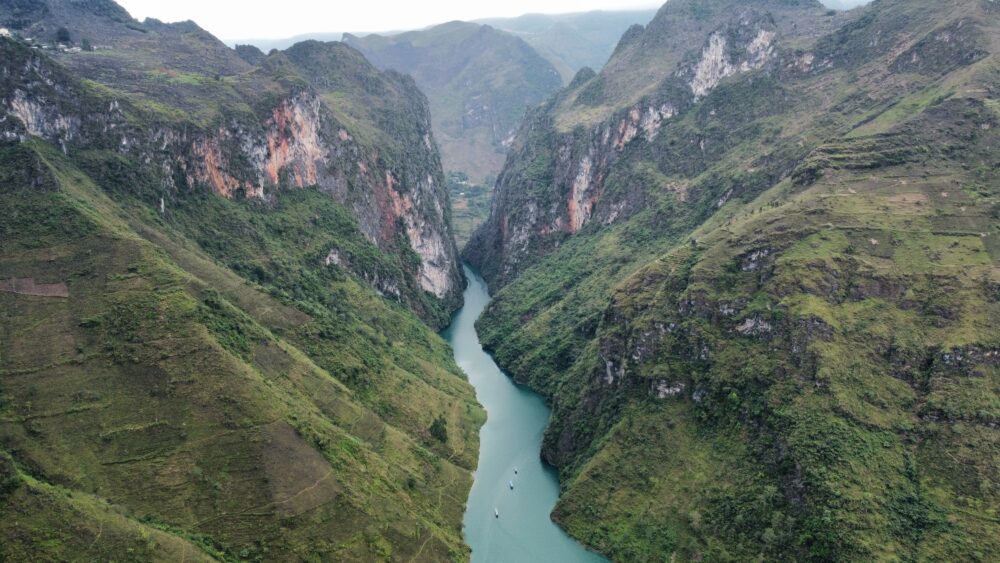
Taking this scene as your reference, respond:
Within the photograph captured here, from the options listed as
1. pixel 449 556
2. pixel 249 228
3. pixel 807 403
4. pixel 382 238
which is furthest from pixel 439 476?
pixel 382 238

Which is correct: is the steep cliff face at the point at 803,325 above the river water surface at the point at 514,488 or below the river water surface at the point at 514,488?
above

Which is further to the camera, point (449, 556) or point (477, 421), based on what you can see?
point (477, 421)

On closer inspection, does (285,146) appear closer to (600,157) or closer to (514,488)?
(600,157)

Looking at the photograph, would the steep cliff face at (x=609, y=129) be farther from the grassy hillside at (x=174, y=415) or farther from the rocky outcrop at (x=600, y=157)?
the grassy hillside at (x=174, y=415)

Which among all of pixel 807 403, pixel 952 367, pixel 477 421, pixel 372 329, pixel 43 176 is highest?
pixel 43 176

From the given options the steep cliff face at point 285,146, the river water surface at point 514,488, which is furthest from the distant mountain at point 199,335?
the river water surface at point 514,488

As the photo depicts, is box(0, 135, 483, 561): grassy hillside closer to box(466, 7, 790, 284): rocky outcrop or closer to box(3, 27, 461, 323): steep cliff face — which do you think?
box(3, 27, 461, 323): steep cliff face

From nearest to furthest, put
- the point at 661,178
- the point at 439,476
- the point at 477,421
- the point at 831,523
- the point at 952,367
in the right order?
the point at 831,523 → the point at 952,367 → the point at 439,476 → the point at 477,421 → the point at 661,178

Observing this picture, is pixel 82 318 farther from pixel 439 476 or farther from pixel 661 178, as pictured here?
pixel 661 178
